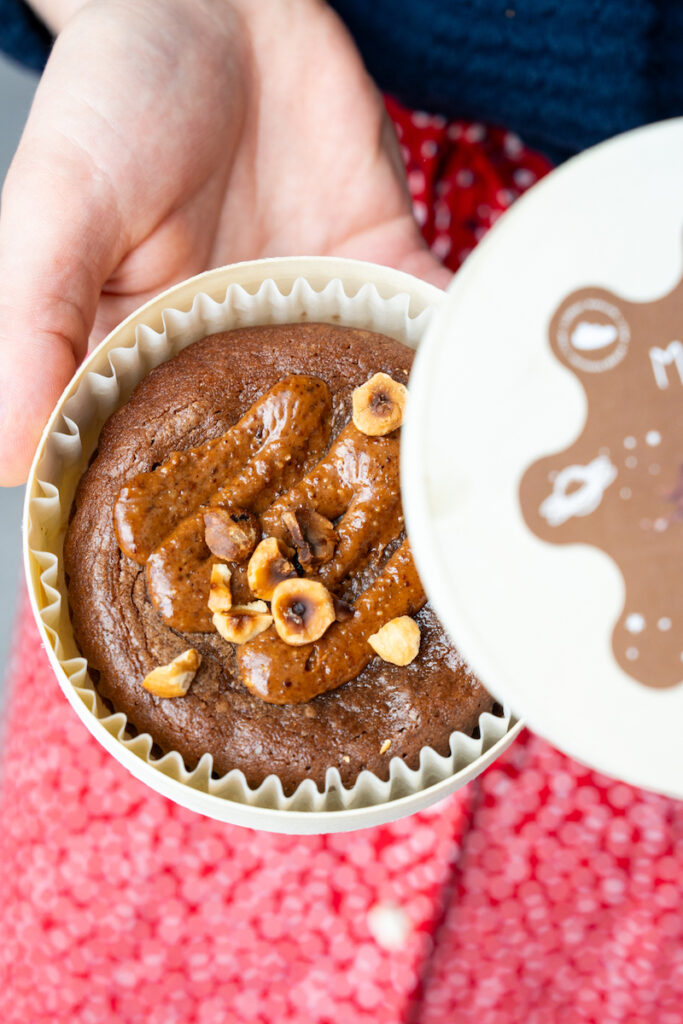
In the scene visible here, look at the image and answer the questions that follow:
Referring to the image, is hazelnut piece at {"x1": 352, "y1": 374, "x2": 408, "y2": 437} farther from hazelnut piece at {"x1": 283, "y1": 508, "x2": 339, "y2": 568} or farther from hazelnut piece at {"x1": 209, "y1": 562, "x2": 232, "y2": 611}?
hazelnut piece at {"x1": 209, "y1": 562, "x2": 232, "y2": 611}

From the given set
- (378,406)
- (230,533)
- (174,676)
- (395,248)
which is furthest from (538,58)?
(174,676)

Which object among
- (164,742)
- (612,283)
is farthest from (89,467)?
(612,283)

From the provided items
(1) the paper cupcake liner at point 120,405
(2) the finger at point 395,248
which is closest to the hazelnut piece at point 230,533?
(1) the paper cupcake liner at point 120,405

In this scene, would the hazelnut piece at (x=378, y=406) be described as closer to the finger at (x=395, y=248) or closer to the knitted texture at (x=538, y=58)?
the finger at (x=395, y=248)

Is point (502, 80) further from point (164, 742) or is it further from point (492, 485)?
point (164, 742)

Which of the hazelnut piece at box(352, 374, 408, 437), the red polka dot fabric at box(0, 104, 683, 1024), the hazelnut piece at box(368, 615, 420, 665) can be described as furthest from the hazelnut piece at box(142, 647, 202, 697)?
the red polka dot fabric at box(0, 104, 683, 1024)
